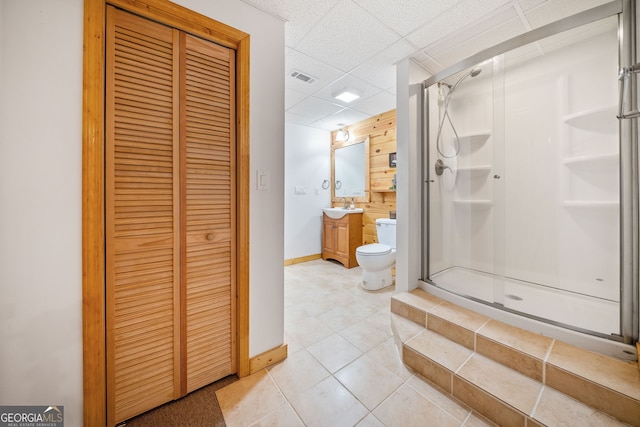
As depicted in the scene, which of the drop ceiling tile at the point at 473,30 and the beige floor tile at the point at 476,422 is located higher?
the drop ceiling tile at the point at 473,30

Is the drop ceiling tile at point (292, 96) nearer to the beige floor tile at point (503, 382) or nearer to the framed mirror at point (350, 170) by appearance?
the framed mirror at point (350, 170)

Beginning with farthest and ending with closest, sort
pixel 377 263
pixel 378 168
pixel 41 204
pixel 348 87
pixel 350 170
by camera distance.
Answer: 1. pixel 350 170
2. pixel 378 168
3. pixel 377 263
4. pixel 348 87
5. pixel 41 204

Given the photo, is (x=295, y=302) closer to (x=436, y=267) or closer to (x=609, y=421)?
(x=436, y=267)

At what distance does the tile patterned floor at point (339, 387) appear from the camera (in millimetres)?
1157

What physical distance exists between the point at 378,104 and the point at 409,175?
1.44 m

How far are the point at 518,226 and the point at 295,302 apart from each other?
2267 mm

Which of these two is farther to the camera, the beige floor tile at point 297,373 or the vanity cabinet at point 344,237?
the vanity cabinet at point 344,237

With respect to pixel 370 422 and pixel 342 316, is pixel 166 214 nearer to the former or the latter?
pixel 370 422

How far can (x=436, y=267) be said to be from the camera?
2271mm

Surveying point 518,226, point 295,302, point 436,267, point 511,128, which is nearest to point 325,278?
point 295,302

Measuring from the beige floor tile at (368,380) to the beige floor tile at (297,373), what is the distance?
0.13 metres

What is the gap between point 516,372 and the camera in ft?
4.18

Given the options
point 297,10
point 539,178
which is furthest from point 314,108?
point 539,178

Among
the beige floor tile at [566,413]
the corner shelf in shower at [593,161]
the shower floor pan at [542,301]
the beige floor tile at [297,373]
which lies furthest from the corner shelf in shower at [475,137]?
the beige floor tile at [297,373]
